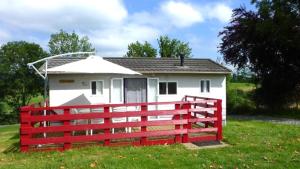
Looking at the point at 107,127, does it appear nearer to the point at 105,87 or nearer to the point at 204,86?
the point at 105,87

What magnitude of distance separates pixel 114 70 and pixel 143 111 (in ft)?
6.60

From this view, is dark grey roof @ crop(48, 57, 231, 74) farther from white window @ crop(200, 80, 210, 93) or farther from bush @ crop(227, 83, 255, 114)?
bush @ crop(227, 83, 255, 114)

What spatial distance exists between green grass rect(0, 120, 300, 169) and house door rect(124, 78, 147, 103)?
6.61 m

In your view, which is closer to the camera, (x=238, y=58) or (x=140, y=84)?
(x=140, y=84)

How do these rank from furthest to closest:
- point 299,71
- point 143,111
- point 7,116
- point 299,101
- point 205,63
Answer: point 7,116 → point 299,101 → point 299,71 → point 205,63 → point 143,111

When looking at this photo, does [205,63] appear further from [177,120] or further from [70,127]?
[70,127]

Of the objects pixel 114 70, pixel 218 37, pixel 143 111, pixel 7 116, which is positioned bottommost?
pixel 7 116

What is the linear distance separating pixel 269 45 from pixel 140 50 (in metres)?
26.2

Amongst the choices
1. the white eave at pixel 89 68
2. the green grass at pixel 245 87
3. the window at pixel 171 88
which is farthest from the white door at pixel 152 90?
the green grass at pixel 245 87

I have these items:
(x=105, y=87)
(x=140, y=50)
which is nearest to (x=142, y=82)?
(x=105, y=87)

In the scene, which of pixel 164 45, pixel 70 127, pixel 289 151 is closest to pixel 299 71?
pixel 289 151

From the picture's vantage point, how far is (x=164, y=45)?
44750 mm

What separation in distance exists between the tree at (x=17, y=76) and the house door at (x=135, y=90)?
21725 millimetres

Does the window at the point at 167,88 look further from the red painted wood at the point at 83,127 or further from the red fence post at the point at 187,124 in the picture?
the red painted wood at the point at 83,127
